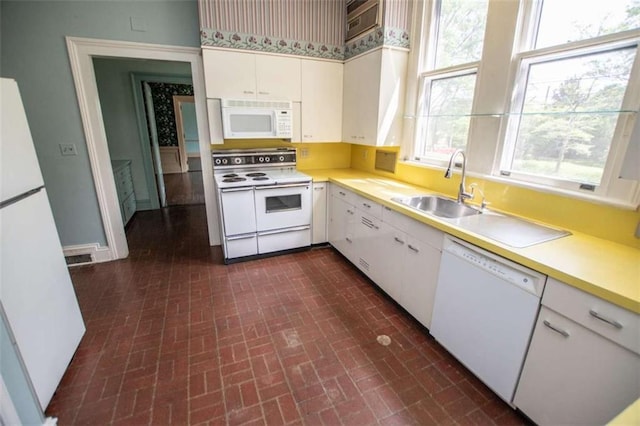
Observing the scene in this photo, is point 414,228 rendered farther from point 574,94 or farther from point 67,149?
point 67,149

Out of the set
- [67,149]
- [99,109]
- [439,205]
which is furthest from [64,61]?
[439,205]

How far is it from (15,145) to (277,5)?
271 centimetres

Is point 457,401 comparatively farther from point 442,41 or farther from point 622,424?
point 442,41

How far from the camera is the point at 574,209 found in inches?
70.1

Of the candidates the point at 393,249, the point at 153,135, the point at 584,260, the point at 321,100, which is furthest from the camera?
the point at 153,135

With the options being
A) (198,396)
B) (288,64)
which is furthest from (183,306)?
(288,64)

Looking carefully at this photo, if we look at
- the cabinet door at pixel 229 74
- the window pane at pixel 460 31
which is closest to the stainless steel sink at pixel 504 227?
the window pane at pixel 460 31

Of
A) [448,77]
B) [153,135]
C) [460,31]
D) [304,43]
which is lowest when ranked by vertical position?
[153,135]

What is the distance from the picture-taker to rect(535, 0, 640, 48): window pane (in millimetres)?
1553

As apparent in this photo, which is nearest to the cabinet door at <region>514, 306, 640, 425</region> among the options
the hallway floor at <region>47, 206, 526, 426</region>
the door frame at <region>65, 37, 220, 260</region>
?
the hallway floor at <region>47, 206, 526, 426</region>

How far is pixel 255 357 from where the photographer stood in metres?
1.99

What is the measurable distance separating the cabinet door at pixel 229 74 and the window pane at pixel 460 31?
1.91 m

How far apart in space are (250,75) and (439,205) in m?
2.40

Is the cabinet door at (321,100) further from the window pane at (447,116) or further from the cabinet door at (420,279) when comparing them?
the cabinet door at (420,279)
